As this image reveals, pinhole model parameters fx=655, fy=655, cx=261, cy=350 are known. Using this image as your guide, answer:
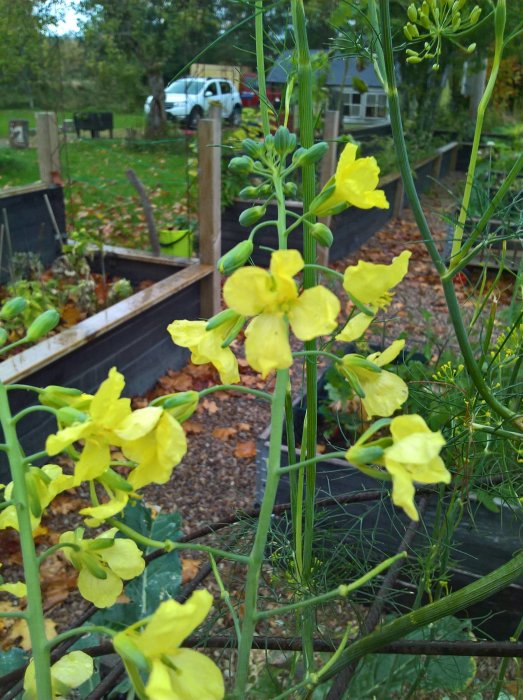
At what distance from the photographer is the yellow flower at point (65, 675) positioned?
0.63m

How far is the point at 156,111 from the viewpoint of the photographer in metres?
6.58

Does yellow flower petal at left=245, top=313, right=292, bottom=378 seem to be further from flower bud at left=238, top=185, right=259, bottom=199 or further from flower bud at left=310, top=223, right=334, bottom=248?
flower bud at left=238, top=185, right=259, bottom=199

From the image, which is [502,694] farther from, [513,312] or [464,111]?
[464,111]

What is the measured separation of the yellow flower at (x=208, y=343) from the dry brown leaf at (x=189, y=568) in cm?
213

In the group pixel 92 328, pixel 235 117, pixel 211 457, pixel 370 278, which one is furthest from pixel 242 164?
pixel 235 117

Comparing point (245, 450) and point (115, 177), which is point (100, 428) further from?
point (115, 177)

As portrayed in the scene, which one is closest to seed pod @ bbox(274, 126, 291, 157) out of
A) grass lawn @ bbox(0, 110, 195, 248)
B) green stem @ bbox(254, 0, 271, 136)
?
green stem @ bbox(254, 0, 271, 136)

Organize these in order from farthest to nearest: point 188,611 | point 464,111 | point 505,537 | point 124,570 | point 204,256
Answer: point 464,111
point 204,256
point 505,537
point 124,570
point 188,611

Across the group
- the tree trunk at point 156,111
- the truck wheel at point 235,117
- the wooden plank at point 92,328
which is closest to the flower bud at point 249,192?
the wooden plank at point 92,328

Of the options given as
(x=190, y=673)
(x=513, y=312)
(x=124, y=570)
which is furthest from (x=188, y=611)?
(x=513, y=312)

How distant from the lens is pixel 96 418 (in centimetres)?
50

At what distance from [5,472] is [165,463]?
7.88ft

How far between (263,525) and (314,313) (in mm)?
181

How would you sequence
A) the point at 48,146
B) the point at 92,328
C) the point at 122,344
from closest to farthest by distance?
the point at 92,328 → the point at 122,344 → the point at 48,146
